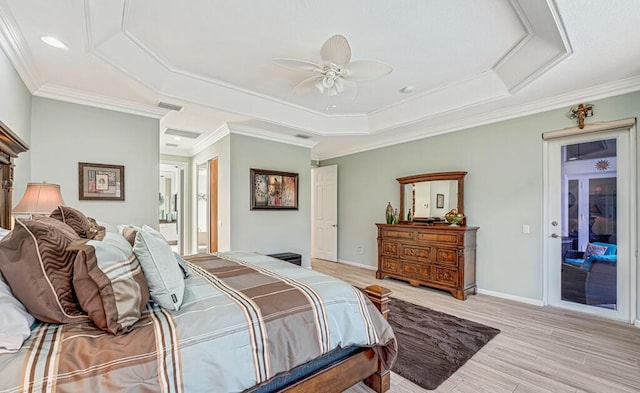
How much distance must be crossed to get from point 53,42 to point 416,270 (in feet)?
15.6

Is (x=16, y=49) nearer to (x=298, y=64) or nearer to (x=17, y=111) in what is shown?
(x=17, y=111)

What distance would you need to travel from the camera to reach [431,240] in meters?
4.20

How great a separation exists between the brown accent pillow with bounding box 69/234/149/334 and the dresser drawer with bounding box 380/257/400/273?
401cm

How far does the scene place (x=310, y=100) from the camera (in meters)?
4.25

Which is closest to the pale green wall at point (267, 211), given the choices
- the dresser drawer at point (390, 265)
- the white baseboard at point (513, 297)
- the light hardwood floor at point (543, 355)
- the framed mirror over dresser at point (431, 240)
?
the dresser drawer at point (390, 265)

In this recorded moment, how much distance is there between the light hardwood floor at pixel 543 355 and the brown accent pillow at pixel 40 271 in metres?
1.71

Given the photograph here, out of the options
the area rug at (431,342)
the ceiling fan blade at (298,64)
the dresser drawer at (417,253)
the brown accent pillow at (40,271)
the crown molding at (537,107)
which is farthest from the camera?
the dresser drawer at (417,253)

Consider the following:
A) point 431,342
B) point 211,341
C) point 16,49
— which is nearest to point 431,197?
point 431,342

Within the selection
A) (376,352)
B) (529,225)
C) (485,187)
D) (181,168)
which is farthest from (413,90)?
(181,168)

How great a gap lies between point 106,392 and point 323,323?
3.13 ft

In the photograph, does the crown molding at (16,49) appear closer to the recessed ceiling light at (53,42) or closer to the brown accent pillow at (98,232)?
the recessed ceiling light at (53,42)

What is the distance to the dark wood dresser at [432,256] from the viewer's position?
3889 millimetres

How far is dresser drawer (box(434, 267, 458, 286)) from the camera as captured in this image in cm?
390

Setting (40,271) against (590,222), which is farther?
(590,222)
